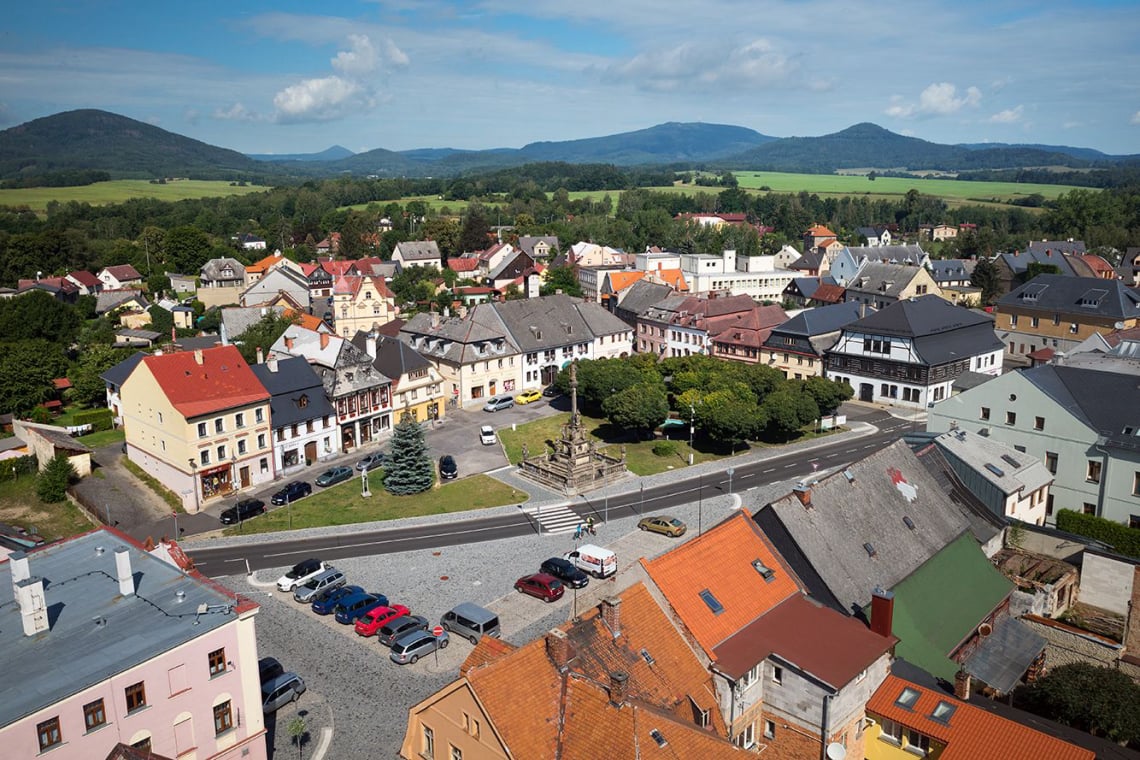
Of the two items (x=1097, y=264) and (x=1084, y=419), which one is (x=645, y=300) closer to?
(x=1084, y=419)

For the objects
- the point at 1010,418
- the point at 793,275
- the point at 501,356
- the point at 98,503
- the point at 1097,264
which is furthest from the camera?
the point at 793,275

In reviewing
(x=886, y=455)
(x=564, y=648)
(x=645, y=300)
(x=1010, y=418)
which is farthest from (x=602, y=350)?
(x=564, y=648)

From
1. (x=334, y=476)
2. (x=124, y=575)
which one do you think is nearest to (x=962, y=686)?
(x=124, y=575)

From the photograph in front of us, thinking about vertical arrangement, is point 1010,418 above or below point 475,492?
above

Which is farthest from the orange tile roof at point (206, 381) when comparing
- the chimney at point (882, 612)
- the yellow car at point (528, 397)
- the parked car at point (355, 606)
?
the chimney at point (882, 612)

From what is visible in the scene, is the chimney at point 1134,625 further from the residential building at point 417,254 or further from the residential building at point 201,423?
the residential building at point 417,254

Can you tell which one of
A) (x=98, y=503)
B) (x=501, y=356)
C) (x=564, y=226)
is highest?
(x=564, y=226)
